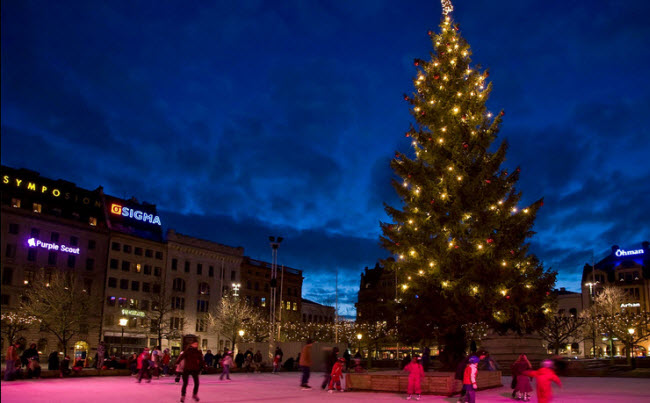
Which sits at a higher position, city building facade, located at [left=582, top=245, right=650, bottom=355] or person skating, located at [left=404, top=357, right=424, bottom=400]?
city building facade, located at [left=582, top=245, right=650, bottom=355]

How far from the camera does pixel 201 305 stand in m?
86.6

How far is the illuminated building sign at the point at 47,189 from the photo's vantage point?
68.2 metres

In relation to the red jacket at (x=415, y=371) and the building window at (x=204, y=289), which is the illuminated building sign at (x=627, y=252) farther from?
the red jacket at (x=415, y=371)

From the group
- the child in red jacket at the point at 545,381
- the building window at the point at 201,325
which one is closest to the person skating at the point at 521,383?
the child in red jacket at the point at 545,381

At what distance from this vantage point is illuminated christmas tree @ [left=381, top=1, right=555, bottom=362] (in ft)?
78.0

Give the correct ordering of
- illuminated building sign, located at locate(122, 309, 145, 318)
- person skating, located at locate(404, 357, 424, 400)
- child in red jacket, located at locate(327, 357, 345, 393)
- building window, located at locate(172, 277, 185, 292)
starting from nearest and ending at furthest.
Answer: person skating, located at locate(404, 357, 424, 400) → child in red jacket, located at locate(327, 357, 345, 393) → illuminated building sign, located at locate(122, 309, 145, 318) → building window, located at locate(172, 277, 185, 292)

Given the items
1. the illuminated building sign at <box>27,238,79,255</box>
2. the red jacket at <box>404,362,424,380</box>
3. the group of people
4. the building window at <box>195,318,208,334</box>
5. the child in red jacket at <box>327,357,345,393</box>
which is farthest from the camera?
the building window at <box>195,318,208,334</box>

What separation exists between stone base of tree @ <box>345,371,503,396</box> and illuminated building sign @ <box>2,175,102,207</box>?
58.3 metres

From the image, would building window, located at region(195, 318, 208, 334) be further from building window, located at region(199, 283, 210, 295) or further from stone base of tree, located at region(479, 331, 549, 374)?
stone base of tree, located at region(479, 331, 549, 374)

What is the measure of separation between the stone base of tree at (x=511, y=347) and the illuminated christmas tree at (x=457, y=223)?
8.71 meters

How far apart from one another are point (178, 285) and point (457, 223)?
66243mm

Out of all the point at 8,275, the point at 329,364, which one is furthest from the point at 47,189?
the point at 329,364

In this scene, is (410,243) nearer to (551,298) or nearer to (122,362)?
(551,298)

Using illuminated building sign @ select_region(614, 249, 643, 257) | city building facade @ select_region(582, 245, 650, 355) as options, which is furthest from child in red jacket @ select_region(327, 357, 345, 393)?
illuminated building sign @ select_region(614, 249, 643, 257)
